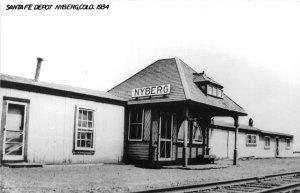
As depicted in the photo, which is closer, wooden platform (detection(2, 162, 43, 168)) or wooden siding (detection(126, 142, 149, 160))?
wooden platform (detection(2, 162, 43, 168))

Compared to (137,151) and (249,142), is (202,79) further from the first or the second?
(249,142)

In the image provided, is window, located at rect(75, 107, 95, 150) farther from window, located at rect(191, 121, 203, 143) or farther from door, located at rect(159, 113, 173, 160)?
window, located at rect(191, 121, 203, 143)

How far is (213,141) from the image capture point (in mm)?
28500

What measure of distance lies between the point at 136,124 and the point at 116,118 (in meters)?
1.14

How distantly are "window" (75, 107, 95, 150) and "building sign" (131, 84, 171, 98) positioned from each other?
2805 millimetres

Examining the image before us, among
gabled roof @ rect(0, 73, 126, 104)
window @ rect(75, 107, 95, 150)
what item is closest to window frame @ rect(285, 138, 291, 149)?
gabled roof @ rect(0, 73, 126, 104)

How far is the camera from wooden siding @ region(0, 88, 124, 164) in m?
13.3

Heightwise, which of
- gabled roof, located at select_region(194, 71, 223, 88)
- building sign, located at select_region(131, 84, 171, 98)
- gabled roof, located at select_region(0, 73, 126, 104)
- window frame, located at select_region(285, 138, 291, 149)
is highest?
gabled roof, located at select_region(194, 71, 223, 88)

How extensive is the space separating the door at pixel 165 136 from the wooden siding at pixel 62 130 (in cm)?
209

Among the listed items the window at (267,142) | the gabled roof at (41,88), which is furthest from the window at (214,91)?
the window at (267,142)

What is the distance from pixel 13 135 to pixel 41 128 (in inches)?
45.4

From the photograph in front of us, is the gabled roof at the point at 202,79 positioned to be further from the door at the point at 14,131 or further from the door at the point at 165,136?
the door at the point at 14,131

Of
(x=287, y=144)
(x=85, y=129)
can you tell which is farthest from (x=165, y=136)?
(x=287, y=144)

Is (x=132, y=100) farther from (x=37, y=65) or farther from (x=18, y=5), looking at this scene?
(x=18, y=5)
